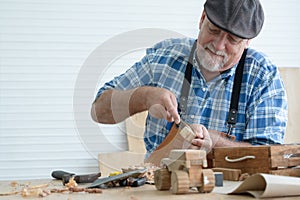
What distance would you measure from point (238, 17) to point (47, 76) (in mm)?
2061

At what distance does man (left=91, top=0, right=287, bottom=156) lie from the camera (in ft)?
5.66

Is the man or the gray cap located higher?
the gray cap

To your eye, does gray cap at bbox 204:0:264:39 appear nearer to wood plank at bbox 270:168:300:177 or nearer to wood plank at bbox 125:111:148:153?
wood plank at bbox 270:168:300:177

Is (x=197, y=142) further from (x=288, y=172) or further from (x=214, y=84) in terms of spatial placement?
(x=214, y=84)

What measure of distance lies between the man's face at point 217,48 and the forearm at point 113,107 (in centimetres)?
33

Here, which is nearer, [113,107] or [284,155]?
[284,155]

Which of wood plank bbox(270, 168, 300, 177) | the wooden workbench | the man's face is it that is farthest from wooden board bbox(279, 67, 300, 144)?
the wooden workbench

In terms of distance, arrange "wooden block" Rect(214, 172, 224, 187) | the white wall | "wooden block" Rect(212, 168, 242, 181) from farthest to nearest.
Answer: the white wall
"wooden block" Rect(212, 168, 242, 181)
"wooden block" Rect(214, 172, 224, 187)

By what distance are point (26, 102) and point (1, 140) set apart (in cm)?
32

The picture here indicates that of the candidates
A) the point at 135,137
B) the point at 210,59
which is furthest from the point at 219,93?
the point at 135,137

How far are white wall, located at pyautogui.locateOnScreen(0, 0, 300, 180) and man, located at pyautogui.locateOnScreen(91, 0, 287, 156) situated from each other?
1374 millimetres

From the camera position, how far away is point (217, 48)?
1.83 metres

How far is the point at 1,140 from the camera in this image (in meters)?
3.42

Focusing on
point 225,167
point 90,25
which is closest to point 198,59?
point 225,167
